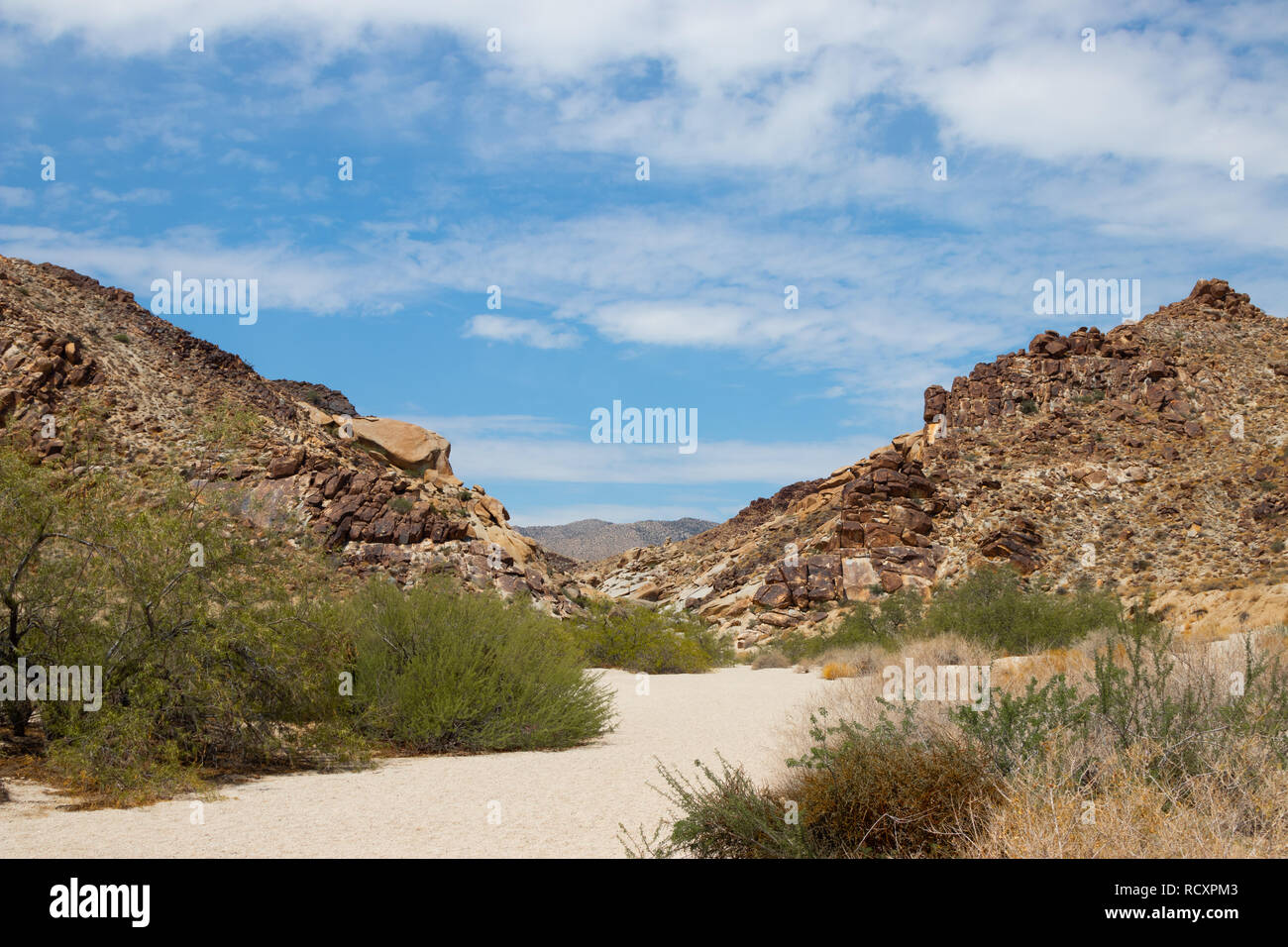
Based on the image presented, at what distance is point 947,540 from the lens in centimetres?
3819

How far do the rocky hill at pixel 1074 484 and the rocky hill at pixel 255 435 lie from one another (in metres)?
12.4

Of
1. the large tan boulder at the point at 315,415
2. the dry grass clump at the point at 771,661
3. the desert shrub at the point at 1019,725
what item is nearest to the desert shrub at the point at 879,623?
the dry grass clump at the point at 771,661

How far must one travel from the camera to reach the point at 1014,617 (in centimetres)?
2194

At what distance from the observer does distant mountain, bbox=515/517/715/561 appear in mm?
114312

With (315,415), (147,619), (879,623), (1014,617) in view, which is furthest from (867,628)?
(315,415)

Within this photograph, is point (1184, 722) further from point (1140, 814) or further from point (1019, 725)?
point (1140, 814)

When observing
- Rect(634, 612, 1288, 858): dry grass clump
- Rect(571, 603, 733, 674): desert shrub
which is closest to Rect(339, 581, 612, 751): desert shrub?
Rect(634, 612, 1288, 858): dry grass clump

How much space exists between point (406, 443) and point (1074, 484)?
29975 millimetres

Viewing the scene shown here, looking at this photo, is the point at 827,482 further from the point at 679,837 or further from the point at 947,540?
the point at 679,837

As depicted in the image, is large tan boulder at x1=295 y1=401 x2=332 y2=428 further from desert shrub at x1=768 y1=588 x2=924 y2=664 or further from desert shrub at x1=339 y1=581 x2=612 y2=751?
desert shrub at x1=339 y1=581 x2=612 y2=751

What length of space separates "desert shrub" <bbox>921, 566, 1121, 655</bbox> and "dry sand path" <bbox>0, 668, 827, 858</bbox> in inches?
433
